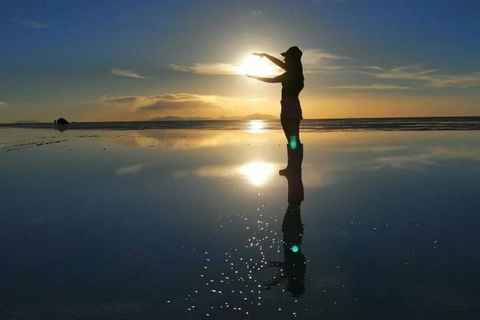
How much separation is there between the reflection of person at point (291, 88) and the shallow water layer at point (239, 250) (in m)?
1.28

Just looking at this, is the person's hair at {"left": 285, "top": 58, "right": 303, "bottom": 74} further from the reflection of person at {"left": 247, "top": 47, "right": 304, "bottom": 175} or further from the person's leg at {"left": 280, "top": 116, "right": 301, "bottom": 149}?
the person's leg at {"left": 280, "top": 116, "right": 301, "bottom": 149}

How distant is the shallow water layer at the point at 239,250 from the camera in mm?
4730

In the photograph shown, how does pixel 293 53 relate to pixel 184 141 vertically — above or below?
above

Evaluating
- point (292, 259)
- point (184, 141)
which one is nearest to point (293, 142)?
point (292, 259)

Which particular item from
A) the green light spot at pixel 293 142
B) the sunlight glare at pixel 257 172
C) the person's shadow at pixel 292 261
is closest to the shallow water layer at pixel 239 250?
the person's shadow at pixel 292 261

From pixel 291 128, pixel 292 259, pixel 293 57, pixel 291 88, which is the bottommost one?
pixel 292 259

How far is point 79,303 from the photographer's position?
4.81m

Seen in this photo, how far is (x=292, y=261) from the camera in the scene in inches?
242

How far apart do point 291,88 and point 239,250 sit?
595 centimetres

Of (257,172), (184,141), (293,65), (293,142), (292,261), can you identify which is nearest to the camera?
(292,261)

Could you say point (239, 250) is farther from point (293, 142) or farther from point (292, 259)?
point (293, 142)

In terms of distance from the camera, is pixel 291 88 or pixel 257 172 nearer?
pixel 291 88

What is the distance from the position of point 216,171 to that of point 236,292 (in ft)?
37.0

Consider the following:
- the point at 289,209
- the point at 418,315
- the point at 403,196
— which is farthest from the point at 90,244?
the point at 403,196
